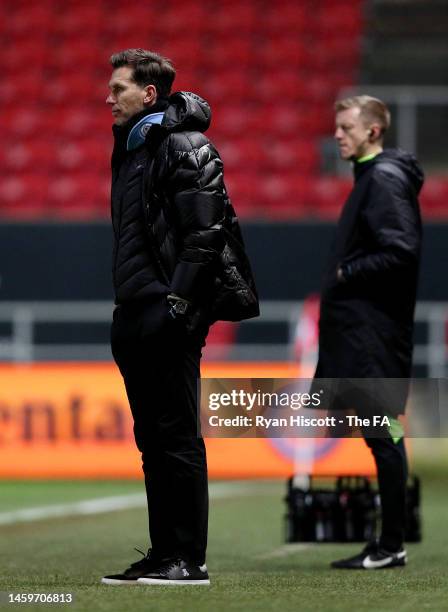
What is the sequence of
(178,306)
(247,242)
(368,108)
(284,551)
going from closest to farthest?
1. (178,306)
2. (368,108)
3. (284,551)
4. (247,242)

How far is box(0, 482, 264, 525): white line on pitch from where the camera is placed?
30.2 feet

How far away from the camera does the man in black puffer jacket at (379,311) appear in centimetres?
615

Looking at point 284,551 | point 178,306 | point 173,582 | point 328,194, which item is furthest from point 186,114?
point 328,194

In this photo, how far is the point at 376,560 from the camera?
20.2 feet

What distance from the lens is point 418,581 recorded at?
5.52m

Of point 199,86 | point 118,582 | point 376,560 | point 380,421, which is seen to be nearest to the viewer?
point 118,582

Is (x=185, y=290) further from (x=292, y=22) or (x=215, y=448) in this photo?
(x=292, y=22)

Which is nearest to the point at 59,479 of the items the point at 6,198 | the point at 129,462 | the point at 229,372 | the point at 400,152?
the point at 129,462

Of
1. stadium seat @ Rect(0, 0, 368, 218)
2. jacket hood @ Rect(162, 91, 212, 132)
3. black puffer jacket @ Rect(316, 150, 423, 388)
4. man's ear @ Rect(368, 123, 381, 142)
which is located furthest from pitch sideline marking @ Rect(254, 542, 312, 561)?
stadium seat @ Rect(0, 0, 368, 218)

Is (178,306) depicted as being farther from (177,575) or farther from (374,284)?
(374,284)

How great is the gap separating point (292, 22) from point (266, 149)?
2430 mm

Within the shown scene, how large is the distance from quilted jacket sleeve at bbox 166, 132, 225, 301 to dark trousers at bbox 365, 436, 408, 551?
1470mm

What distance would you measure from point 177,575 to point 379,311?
1.63 metres

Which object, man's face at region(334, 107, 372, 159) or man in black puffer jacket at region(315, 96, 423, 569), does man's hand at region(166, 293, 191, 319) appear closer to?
man in black puffer jacket at region(315, 96, 423, 569)
